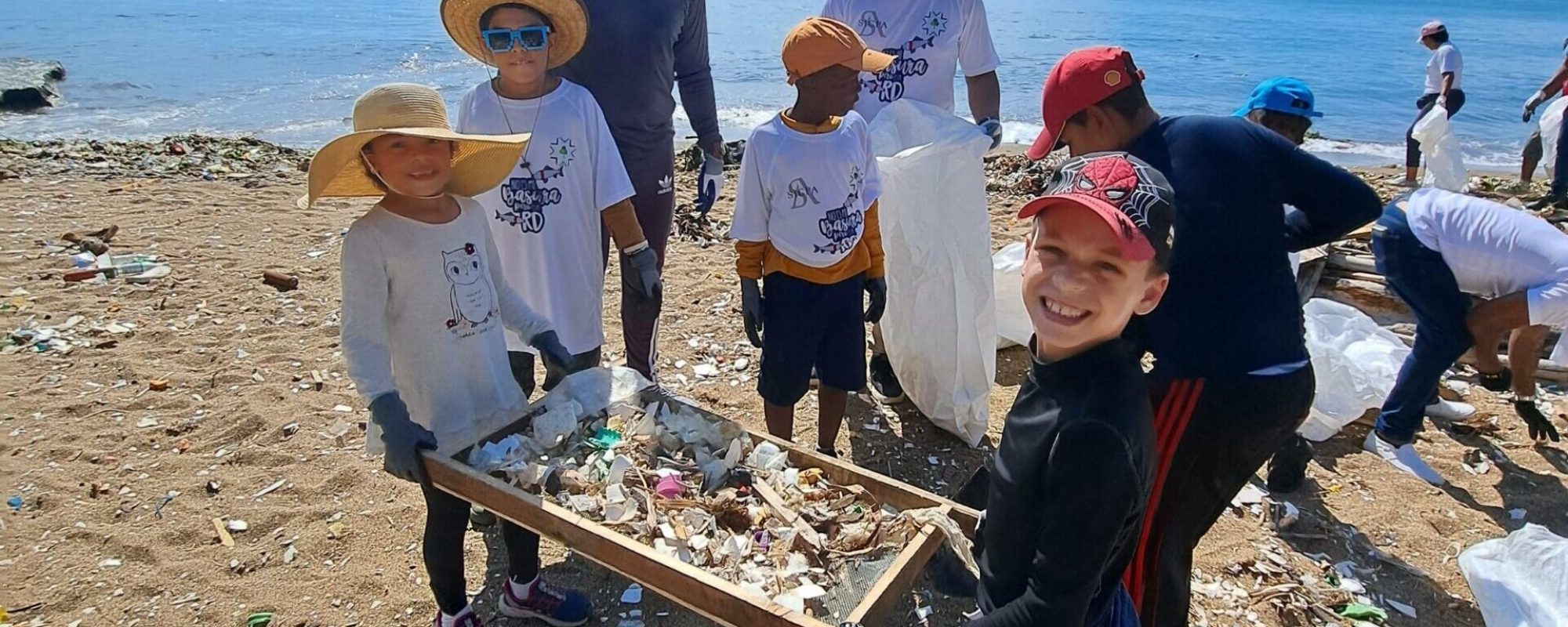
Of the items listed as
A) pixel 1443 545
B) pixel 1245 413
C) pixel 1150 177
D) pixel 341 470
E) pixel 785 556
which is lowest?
pixel 1443 545

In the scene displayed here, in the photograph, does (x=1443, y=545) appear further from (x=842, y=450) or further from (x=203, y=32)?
(x=203, y=32)

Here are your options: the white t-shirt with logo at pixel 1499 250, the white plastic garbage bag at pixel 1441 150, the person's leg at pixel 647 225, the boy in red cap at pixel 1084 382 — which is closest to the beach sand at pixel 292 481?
the person's leg at pixel 647 225

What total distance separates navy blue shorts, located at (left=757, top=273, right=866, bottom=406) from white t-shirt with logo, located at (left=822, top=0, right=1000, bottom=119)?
3.86 ft

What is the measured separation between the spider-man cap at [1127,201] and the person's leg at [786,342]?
176cm

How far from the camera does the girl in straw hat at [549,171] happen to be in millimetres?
2875

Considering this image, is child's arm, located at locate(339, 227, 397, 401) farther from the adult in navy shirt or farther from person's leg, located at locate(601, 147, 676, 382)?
person's leg, located at locate(601, 147, 676, 382)

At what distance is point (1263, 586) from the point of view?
10.3ft

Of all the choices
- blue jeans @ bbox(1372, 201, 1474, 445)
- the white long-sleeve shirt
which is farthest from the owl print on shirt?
blue jeans @ bbox(1372, 201, 1474, 445)

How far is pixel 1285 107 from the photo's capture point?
325cm

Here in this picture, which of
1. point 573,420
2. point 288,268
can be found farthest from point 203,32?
point 573,420

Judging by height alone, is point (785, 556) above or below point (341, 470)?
above

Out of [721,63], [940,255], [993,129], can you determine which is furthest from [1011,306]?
[721,63]

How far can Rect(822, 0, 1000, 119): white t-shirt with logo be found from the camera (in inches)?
162

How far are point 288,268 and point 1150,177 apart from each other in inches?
239
